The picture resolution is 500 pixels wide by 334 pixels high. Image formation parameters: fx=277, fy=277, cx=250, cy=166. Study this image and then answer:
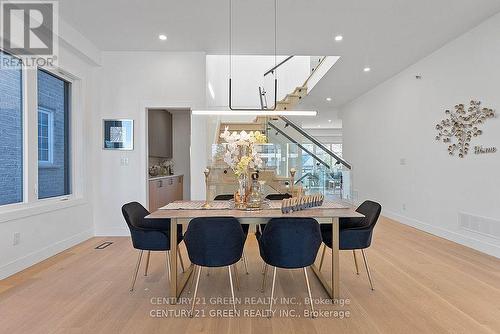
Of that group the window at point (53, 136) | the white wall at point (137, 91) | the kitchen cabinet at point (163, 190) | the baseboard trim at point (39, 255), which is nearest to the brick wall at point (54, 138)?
the window at point (53, 136)

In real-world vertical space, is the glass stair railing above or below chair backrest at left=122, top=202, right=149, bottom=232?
above

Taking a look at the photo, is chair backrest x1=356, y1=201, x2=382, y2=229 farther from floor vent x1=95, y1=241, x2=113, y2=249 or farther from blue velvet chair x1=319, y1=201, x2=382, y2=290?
floor vent x1=95, y1=241, x2=113, y2=249

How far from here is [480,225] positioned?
377 cm

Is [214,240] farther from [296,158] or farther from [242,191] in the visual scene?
[296,158]

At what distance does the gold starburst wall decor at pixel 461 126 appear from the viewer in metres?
3.82

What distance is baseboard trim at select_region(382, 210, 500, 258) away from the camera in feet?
11.9

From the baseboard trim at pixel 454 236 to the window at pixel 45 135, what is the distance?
599 cm

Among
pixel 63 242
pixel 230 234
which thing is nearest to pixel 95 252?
pixel 63 242

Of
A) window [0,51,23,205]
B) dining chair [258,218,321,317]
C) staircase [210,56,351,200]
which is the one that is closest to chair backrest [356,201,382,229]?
dining chair [258,218,321,317]

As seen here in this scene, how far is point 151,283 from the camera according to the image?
2.86m

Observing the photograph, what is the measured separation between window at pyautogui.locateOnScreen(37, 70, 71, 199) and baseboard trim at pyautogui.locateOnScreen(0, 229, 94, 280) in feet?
2.21

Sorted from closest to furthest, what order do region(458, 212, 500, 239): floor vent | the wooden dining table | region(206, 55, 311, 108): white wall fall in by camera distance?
the wooden dining table, region(458, 212, 500, 239): floor vent, region(206, 55, 311, 108): white wall

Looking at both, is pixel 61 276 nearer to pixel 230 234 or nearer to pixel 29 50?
pixel 230 234

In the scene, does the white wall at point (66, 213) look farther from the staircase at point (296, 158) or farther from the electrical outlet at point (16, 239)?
the staircase at point (296, 158)
